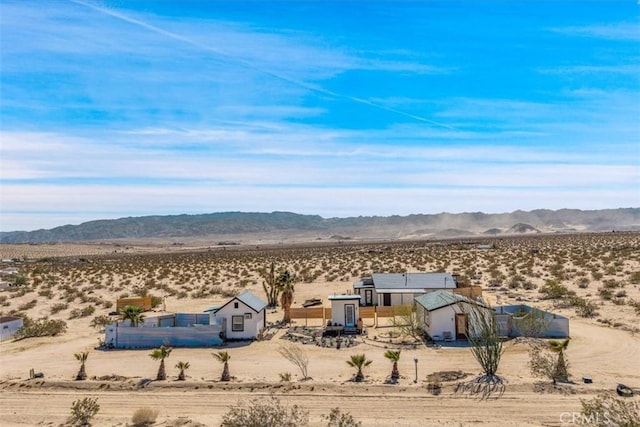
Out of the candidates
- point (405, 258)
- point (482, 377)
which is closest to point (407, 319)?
point (482, 377)

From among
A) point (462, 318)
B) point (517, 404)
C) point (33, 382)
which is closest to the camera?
point (517, 404)

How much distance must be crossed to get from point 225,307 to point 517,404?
15811 mm

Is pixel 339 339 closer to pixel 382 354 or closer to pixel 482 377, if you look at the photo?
pixel 382 354

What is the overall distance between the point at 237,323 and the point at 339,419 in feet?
42.1

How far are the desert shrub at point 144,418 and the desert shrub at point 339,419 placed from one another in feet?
17.5

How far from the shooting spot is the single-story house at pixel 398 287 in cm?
3491

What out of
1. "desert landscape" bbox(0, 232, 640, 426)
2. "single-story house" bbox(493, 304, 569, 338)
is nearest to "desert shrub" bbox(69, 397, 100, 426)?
"desert landscape" bbox(0, 232, 640, 426)

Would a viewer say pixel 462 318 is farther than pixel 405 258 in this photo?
No

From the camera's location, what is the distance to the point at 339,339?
26.7 m

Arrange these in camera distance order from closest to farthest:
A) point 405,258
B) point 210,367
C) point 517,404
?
point 517,404
point 210,367
point 405,258

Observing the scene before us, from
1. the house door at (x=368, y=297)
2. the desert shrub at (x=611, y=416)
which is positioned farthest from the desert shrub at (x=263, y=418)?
the house door at (x=368, y=297)

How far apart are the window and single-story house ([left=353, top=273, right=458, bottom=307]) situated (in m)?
10.7

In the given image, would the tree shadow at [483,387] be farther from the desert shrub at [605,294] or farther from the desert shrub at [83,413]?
the desert shrub at [605,294]

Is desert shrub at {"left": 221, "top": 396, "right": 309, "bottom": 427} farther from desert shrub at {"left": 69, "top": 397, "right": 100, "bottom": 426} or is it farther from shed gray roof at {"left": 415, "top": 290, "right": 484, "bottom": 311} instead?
shed gray roof at {"left": 415, "top": 290, "right": 484, "bottom": 311}
